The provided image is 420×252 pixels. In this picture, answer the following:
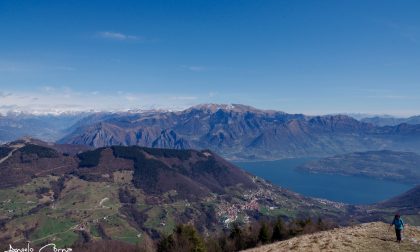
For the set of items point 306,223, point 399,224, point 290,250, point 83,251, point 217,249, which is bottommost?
point 83,251

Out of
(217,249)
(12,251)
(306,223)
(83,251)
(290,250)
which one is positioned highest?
(290,250)

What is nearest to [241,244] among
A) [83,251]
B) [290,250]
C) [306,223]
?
[306,223]

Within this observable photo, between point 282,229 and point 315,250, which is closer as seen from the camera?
point 315,250

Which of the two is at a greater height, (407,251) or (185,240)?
(407,251)

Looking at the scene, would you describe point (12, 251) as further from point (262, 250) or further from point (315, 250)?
point (315, 250)

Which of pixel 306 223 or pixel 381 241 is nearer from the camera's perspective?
pixel 381 241

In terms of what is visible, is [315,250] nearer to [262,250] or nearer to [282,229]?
[262,250]

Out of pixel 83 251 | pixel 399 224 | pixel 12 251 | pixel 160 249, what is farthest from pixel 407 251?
pixel 83 251

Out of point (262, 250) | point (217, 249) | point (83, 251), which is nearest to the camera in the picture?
point (262, 250)

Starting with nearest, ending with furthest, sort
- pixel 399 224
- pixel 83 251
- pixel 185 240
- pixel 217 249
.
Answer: pixel 399 224 → pixel 185 240 → pixel 217 249 → pixel 83 251
